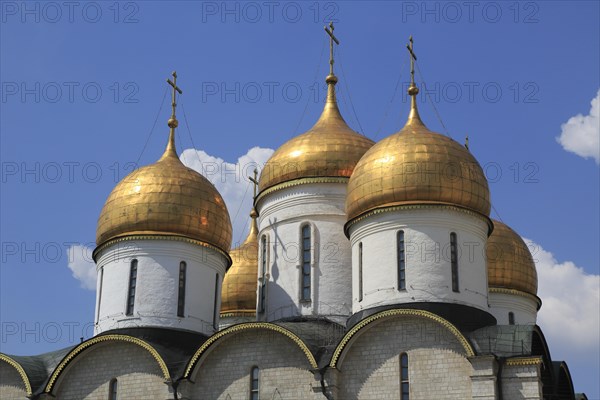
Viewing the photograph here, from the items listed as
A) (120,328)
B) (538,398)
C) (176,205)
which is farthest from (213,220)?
(538,398)

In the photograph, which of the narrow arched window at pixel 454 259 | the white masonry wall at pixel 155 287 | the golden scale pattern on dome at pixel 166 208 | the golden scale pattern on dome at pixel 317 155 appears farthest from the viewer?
the golden scale pattern on dome at pixel 317 155

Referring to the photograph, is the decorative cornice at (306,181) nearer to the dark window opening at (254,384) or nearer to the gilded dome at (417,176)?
the gilded dome at (417,176)

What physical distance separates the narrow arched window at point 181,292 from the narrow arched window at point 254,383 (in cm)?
244

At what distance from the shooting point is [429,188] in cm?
1836

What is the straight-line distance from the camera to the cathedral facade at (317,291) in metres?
17.1

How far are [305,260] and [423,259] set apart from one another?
3462 mm

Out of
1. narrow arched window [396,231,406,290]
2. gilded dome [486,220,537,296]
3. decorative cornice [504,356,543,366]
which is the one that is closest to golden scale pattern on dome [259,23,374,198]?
narrow arched window [396,231,406,290]

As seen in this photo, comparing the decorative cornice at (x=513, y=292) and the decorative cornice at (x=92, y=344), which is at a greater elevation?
the decorative cornice at (x=513, y=292)

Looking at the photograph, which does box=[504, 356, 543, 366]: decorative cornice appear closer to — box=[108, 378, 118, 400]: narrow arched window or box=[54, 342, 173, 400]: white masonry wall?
box=[54, 342, 173, 400]: white masonry wall

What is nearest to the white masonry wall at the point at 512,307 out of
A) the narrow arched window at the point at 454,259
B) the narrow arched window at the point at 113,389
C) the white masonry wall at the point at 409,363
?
the narrow arched window at the point at 454,259

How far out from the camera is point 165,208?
66.6ft

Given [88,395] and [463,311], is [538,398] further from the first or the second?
[88,395]

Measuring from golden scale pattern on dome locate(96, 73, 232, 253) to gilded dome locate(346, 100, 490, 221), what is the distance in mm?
3174

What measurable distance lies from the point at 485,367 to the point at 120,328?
7.36 m
